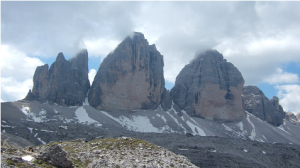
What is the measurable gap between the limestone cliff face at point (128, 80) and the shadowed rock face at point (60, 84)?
8.58 m

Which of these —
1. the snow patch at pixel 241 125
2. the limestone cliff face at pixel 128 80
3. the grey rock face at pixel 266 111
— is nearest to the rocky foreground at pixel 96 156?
the limestone cliff face at pixel 128 80

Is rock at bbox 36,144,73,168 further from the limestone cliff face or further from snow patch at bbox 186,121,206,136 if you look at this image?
the limestone cliff face

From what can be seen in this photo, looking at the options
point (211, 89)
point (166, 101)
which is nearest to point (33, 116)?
point (166, 101)

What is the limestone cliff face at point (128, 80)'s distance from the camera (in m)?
152

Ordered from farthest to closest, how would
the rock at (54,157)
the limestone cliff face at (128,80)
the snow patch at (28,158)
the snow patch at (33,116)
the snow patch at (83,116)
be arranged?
the limestone cliff face at (128,80), the snow patch at (83,116), the snow patch at (33,116), the rock at (54,157), the snow patch at (28,158)

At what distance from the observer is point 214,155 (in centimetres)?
7675

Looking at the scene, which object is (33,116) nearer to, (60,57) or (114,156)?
(60,57)

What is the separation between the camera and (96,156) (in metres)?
27.5

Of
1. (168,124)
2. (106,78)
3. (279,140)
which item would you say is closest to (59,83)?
(106,78)

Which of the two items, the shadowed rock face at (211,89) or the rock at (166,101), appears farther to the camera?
the shadowed rock face at (211,89)

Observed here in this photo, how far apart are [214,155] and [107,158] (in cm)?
5682

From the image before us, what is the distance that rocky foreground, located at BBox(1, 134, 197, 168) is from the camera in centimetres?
Answer: 1933

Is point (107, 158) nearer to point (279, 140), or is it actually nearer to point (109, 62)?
point (109, 62)

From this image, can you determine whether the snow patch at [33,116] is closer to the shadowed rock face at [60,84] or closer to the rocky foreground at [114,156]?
the shadowed rock face at [60,84]
